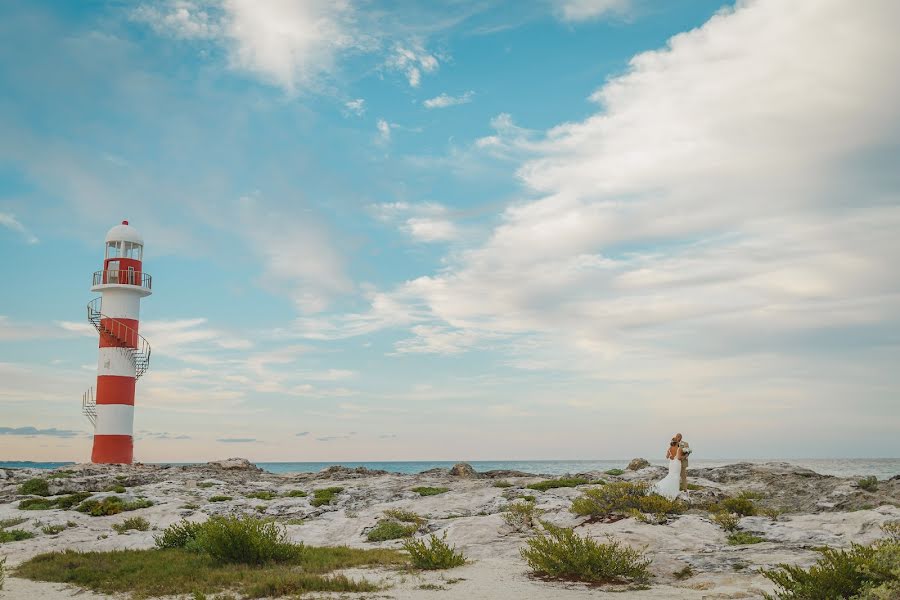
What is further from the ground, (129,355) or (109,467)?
(129,355)

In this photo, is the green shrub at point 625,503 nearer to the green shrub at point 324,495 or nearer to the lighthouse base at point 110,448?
the green shrub at point 324,495

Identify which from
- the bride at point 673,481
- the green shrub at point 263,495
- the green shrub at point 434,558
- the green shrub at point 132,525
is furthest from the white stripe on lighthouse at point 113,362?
the bride at point 673,481

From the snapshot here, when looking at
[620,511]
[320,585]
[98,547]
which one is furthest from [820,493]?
[98,547]

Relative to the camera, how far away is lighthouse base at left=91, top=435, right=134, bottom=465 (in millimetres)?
39188

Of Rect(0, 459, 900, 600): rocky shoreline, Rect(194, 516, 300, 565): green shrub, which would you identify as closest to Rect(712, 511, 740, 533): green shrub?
Rect(0, 459, 900, 600): rocky shoreline

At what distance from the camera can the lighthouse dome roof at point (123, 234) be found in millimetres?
42031

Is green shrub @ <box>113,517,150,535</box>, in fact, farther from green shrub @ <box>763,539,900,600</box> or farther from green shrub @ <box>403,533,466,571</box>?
green shrub @ <box>763,539,900,600</box>

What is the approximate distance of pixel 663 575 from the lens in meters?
12.7

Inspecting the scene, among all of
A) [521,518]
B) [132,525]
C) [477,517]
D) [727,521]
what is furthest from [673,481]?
[132,525]

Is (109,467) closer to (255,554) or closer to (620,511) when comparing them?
(255,554)

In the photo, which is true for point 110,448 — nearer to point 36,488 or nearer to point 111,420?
point 111,420

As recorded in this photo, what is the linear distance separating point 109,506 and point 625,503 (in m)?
18.7

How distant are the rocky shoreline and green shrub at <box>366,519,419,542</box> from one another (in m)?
0.43

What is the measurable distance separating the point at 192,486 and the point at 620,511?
22361 millimetres
